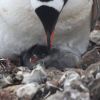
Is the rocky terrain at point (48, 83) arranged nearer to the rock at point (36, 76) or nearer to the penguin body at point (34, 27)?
the rock at point (36, 76)

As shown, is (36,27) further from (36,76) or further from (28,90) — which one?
(28,90)

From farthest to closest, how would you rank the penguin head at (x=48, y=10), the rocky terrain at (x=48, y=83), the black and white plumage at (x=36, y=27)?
the black and white plumage at (x=36, y=27), the penguin head at (x=48, y=10), the rocky terrain at (x=48, y=83)

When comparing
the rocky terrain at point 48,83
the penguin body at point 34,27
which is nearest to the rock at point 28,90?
the rocky terrain at point 48,83

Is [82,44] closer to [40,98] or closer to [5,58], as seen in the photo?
[5,58]

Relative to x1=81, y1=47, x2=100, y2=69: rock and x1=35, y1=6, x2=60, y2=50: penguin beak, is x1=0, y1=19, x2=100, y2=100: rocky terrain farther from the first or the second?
x1=35, y1=6, x2=60, y2=50: penguin beak

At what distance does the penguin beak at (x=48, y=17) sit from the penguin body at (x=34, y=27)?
0.55ft

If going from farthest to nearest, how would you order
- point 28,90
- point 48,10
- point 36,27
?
point 36,27, point 48,10, point 28,90

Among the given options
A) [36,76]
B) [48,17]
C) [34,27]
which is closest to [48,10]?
[48,17]

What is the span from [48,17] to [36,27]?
0.35 meters

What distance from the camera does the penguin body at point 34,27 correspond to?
2971 mm

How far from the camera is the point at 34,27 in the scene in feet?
9.95

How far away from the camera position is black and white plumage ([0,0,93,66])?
117 inches

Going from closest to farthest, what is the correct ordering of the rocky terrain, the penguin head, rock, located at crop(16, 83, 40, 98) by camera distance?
the rocky terrain < rock, located at crop(16, 83, 40, 98) < the penguin head

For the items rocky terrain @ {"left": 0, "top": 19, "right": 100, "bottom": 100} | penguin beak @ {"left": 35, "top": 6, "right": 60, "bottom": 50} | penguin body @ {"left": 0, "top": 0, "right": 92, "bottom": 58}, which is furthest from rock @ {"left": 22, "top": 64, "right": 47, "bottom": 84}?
penguin body @ {"left": 0, "top": 0, "right": 92, "bottom": 58}
